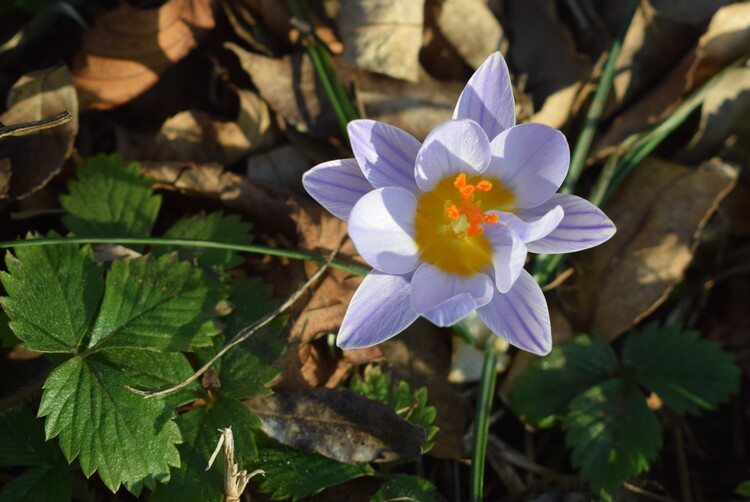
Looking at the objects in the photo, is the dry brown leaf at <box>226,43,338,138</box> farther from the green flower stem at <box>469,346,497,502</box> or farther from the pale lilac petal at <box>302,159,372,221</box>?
the green flower stem at <box>469,346,497,502</box>

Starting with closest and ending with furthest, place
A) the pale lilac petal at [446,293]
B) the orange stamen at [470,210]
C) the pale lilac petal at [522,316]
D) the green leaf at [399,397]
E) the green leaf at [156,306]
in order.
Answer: the pale lilac petal at [446,293], the pale lilac petal at [522,316], the orange stamen at [470,210], the green leaf at [156,306], the green leaf at [399,397]

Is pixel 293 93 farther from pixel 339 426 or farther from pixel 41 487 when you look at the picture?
pixel 41 487

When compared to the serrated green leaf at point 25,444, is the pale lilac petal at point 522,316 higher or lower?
higher

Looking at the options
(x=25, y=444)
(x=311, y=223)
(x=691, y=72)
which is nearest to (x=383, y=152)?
(x=311, y=223)

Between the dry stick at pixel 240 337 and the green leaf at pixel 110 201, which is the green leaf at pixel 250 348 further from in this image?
the green leaf at pixel 110 201

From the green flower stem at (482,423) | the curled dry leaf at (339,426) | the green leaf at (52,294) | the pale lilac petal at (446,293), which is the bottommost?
the green flower stem at (482,423)

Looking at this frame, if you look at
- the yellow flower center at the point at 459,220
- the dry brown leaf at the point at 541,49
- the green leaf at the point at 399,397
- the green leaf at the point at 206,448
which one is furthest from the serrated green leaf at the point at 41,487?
the dry brown leaf at the point at 541,49

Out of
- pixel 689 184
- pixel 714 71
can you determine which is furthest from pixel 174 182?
pixel 714 71

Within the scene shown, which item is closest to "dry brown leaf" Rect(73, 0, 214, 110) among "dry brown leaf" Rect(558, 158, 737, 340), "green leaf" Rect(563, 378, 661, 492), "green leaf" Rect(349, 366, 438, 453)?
"green leaf" Rect(349, 366, 438, 453)
